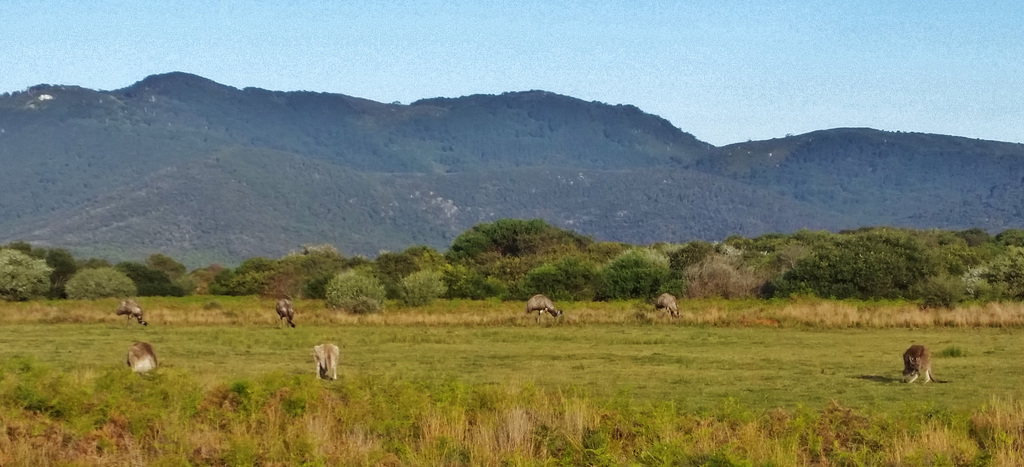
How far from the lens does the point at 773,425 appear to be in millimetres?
16375

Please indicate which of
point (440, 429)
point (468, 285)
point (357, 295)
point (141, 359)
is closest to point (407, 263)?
point (468, 285)

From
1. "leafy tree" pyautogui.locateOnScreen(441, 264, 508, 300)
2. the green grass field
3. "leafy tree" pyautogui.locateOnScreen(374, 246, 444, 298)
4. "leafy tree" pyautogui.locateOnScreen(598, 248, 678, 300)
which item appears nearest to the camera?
the green grass field

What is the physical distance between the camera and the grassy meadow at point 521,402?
15.3 meters

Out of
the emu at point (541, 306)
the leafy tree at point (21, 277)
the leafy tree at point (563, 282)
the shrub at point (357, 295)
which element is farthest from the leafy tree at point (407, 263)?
the emu at point (541, 306)

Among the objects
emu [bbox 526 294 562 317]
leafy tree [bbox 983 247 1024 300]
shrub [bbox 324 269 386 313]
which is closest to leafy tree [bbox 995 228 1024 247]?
leafy tree [bbox 983 247 1024 300]

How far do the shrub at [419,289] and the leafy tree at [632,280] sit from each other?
309 inches

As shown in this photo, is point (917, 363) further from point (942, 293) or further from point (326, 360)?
point (942, 293)

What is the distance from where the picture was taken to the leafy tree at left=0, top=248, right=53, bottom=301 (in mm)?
59594

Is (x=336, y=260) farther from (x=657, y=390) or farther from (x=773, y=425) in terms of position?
(x=773, y=425)

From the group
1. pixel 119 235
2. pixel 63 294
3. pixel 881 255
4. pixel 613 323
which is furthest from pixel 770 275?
pixel 119 235

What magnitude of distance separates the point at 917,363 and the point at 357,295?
92.9 feet

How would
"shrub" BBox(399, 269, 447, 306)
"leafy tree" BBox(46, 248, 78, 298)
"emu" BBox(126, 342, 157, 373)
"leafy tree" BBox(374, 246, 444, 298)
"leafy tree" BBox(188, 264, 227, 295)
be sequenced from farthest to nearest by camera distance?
"leafy tree" BBox(188, 264, 227, 295), "leafy tree" BBox(374, 246, 444, 298), "leafy tree" BBox(46, 248, 78, 298), "shrub" BBox(399, 269, 447, 306), "emu" BBox(126, 342, 157, 373)

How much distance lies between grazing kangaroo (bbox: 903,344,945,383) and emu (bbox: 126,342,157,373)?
14001mm

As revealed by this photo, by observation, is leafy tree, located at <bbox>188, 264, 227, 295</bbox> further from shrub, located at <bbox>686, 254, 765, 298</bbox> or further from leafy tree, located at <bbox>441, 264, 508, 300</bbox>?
shrub, located at <bbox>686, 254, 765, 298</bbox>
